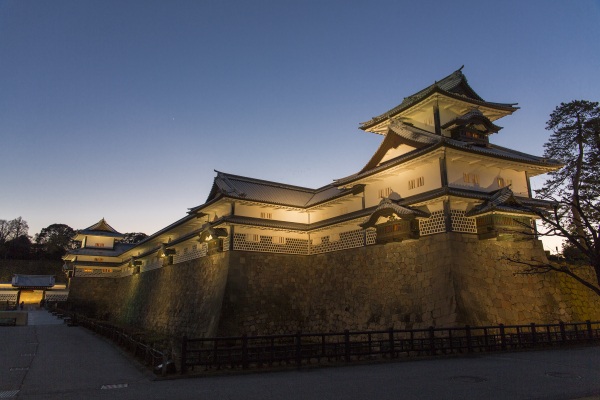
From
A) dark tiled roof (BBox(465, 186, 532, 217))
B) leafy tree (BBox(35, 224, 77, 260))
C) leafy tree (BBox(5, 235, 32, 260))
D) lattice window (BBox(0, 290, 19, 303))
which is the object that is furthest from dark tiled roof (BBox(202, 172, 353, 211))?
leafy tree (BBox(5, 235, 32, 260))

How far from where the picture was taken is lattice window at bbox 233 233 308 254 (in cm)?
2431

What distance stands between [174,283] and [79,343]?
36.1 feet

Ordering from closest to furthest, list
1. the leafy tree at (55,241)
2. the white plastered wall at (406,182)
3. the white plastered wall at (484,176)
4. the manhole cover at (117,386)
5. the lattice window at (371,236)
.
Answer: the manhole cover at (117,386), the white plastered wall at (484,176), the white plastered wall at (406,182), the lattice window at (371,236), the leafy tree at (55,241)

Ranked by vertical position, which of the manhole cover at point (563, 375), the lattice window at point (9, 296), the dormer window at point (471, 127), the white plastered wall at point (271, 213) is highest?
the dormer window at point (471, 127)

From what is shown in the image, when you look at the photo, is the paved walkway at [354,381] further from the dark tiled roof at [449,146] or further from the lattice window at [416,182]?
the dark tiled roof at [449,146]

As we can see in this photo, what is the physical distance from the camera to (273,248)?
2548cm

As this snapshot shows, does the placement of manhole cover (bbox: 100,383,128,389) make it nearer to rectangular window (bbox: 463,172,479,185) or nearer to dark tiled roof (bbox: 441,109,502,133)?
rectangular window (bbox: 463,172,479,185)

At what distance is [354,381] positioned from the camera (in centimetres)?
958

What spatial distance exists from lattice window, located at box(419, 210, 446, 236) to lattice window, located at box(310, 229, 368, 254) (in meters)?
4.34

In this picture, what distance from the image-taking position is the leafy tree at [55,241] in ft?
268

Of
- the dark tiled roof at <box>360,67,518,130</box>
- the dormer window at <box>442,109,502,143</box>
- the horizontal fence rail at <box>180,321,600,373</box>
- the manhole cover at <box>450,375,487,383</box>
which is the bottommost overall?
the manhole cover at <box>450,375,487,383</box>

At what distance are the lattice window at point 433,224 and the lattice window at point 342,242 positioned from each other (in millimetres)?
4338

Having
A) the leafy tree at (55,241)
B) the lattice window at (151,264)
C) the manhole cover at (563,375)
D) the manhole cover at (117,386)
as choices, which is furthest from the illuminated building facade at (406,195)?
the leafy tree at (55,241)

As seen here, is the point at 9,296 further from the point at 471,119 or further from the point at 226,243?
the point at 471,119
